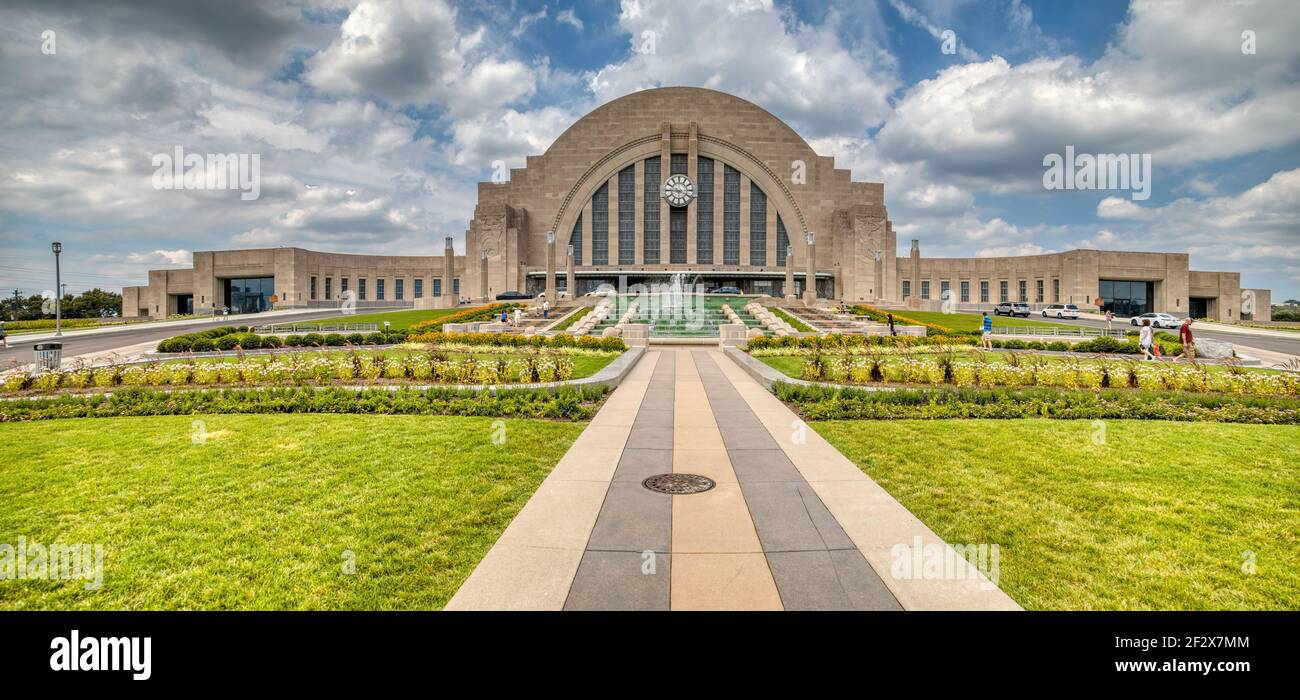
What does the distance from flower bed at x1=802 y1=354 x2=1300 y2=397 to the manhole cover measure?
8.78 m

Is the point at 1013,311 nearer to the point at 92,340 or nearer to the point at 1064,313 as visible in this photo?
the point at 1064,313

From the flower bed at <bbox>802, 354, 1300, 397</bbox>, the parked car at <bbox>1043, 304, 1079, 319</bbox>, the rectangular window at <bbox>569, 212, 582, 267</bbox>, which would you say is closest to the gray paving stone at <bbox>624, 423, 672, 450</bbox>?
the flower bed at <bbox>802, 354, 1300, 397</bbox>

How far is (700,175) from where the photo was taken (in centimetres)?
7256

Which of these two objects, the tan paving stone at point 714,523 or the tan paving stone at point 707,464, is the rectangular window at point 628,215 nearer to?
the tan paving stone at point 707,464

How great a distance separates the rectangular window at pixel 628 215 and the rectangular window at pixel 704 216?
7795 mm

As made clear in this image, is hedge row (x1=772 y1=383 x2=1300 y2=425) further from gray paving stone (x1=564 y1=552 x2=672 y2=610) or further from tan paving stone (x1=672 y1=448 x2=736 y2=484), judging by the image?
gray paving stone (x1=564 y1=552 x2=672 y2=610)

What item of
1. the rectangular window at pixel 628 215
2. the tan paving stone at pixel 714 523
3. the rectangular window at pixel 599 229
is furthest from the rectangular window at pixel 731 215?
the tan paving stone at pixel 714 523

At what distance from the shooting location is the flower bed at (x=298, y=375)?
48.6 feet

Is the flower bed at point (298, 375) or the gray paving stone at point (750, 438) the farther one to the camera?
the flower bed at point (298, 375)

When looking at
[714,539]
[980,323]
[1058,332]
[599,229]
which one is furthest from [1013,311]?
[714,539]

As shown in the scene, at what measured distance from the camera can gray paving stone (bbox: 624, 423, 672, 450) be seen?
8938mm

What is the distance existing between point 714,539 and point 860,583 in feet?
4.47

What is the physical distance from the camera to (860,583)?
432 centimetres
